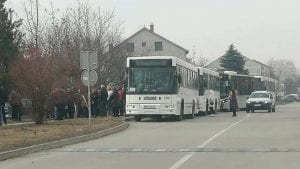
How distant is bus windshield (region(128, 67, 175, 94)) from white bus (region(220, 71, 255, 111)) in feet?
60.5

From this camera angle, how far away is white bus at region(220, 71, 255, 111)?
51906 mm

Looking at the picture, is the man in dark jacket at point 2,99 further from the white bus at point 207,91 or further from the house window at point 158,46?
the house window at point 158,46

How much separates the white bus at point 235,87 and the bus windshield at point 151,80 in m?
18.4

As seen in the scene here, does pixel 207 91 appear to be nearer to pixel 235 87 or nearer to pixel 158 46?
pixel 235 87

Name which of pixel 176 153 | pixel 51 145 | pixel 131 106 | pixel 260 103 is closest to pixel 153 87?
pixel 131 106

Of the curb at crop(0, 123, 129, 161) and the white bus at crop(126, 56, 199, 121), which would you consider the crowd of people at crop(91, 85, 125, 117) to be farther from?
the curb at crop(0, 123, 129, 161)

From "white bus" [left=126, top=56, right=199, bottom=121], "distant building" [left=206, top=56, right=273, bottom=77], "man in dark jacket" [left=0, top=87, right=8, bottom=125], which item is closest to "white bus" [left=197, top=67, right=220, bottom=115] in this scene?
"white bus" [left=126, top=56, right=199, bottom=121]

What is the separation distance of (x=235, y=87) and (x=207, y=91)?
10914 millimetres

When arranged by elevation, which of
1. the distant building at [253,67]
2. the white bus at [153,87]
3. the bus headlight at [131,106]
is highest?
the distant building at [253,67]

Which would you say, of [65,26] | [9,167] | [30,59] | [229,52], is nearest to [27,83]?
[30,59]

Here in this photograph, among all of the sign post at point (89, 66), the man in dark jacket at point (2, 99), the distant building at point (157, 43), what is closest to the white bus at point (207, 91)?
the sign post at point (89, 66)

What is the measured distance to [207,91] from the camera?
43469 millimetres

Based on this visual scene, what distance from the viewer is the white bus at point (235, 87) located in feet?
170

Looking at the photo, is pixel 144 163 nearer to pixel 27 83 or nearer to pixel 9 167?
pixel 9 167
